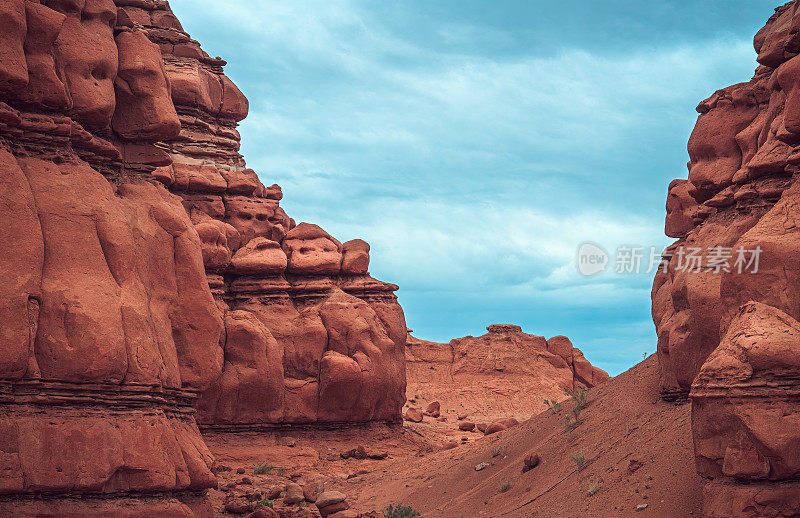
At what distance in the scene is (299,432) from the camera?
29109mm

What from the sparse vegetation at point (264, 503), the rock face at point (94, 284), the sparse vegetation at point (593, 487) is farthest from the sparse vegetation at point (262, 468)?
the sparse vegetation at point (593, 487)

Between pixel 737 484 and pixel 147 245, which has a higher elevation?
pixel 147 245

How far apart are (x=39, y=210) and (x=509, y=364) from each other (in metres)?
38.9

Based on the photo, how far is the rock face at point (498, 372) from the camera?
46.9m

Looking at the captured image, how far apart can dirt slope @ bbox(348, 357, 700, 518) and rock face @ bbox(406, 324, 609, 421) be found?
61.9 feet

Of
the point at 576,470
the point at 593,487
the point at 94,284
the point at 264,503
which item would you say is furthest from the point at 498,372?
the point at 94,284

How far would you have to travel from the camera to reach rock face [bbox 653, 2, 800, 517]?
522 inches

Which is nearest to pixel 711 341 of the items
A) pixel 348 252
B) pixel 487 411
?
pixel 348 252

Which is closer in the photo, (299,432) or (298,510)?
(298,510)

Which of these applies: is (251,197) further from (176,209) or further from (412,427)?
(176,209)

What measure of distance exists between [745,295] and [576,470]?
6.15 m

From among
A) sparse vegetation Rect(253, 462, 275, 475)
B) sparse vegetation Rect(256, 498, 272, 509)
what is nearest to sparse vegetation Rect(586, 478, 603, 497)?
sparse vegetation Rect(256, 498, 272, 509)

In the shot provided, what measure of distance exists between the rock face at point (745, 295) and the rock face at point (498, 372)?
24.8 metres

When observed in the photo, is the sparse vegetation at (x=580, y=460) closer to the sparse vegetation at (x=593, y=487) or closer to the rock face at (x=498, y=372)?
the sparse vegetation at (x=593, y=487)
